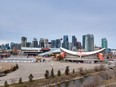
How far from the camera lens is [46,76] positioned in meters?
61.8

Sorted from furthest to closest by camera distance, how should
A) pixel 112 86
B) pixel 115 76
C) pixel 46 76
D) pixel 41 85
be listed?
pixel 115 76 → pixel 46 76 → pixel 41 85 → pixel 112 86

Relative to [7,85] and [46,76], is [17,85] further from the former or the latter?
[46,76]

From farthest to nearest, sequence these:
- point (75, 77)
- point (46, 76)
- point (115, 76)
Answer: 1. point (75, 77)
2. point (115, 76)
3. point (46, 76)

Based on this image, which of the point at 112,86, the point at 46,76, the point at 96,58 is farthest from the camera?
the point at 96,58

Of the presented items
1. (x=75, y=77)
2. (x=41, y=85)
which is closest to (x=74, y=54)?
(x=75, y=77)

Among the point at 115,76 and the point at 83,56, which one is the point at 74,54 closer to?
the point at 83,56

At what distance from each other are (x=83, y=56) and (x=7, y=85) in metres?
119

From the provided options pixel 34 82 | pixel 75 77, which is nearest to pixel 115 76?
pixel 75 77

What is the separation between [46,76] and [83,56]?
106 m

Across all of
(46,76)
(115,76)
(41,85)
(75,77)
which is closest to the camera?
(41,85)

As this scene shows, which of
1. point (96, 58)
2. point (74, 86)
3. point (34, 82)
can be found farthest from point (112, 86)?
point (96, 58)

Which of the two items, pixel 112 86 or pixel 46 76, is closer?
pixel 112 86

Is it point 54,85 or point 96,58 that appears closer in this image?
point 54,85

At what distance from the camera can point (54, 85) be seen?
57.6 m
